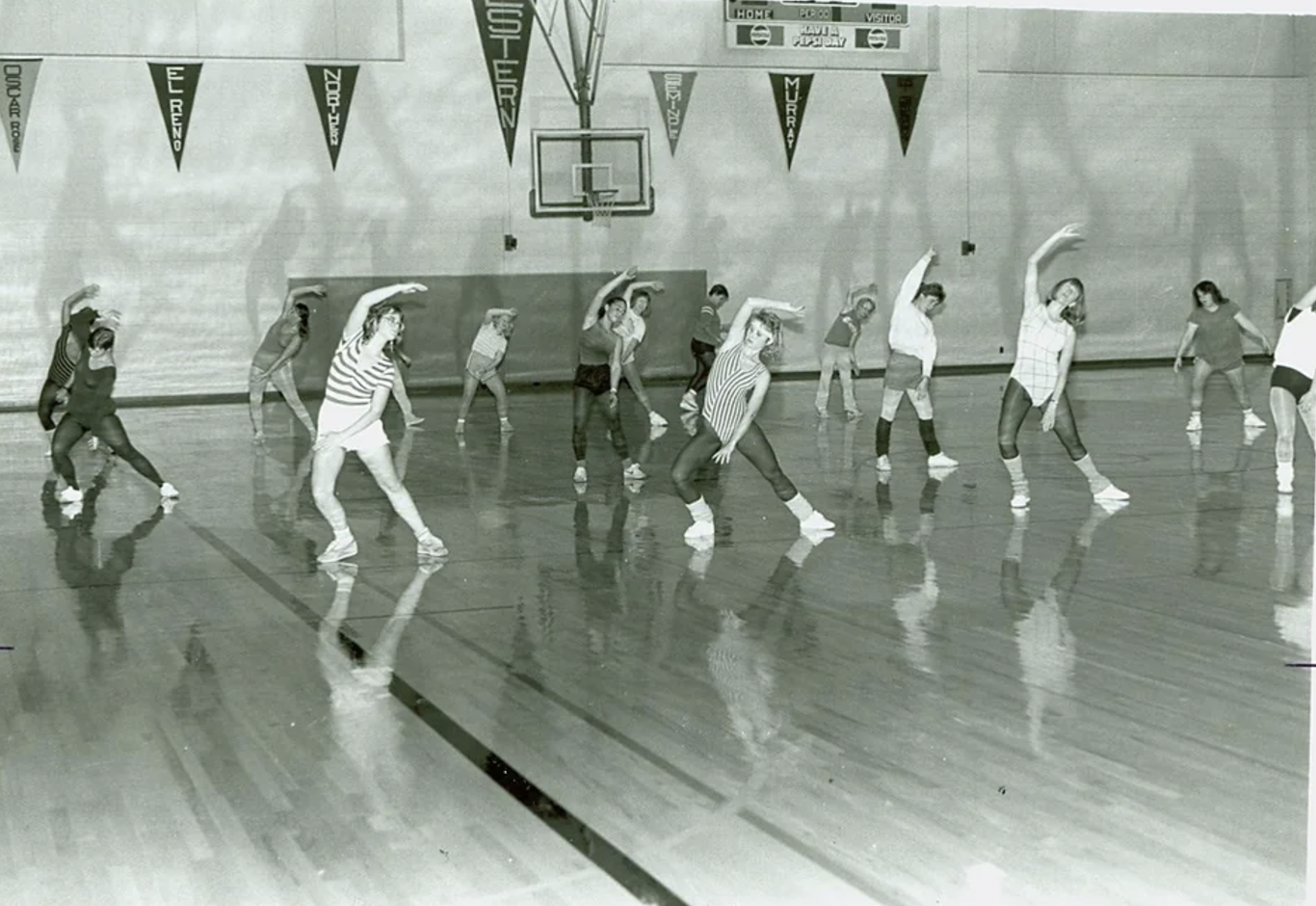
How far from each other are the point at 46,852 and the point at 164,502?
24.8 ft

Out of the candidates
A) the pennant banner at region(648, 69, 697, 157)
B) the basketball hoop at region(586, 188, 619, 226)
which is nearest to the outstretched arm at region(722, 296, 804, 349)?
the basketball hoop at region(586, 188, 619, 226)

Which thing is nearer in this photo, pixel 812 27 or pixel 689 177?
pixel 689 177

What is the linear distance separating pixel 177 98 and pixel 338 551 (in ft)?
46.8

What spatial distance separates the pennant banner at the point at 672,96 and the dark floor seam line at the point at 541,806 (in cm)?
1735

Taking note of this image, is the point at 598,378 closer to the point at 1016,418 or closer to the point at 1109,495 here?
the point at 1016,418

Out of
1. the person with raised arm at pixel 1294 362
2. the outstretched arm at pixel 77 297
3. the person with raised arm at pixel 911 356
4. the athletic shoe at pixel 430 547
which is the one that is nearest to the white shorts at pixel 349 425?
the athletic shoe at pixel 430 547

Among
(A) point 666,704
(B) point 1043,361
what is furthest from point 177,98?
(A) point 666,704

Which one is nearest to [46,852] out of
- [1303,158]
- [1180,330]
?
[1180,330]

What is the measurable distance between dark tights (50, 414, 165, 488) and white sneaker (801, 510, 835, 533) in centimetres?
482

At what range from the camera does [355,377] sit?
8219 mm

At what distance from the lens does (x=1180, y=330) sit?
26.0 m

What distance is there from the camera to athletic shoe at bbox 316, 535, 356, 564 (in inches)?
338

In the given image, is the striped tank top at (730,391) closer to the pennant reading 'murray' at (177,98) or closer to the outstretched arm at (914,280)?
the outstretched arm at (914,280)

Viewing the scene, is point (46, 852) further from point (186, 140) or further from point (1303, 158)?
point (1303, 158)
